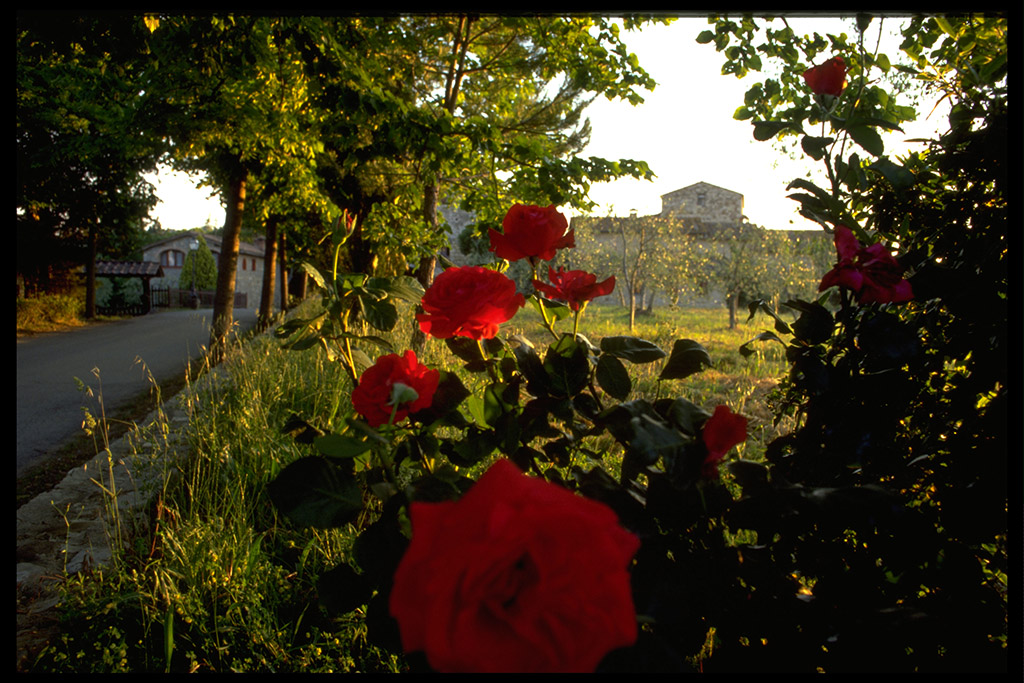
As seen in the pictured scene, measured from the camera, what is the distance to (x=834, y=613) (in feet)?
2.52

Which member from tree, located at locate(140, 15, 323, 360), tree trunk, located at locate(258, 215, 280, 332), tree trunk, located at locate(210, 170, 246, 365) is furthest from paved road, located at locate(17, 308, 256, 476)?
tree trunk, located at locate(258, 215, 280, 332)

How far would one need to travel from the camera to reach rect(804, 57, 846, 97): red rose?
964mm

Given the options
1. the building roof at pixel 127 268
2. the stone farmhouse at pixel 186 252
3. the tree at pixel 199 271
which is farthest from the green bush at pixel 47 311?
the stone farmhouse at pixel 186 252

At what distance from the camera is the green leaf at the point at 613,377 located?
966 millimetres

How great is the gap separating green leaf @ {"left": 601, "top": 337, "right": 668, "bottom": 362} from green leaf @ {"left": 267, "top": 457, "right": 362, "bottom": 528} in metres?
0.52

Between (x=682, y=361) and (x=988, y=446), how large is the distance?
578 mm

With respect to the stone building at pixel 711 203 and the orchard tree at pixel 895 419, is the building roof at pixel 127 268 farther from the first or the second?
the orchard tree at pixel 895 419

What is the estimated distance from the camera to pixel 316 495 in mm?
807

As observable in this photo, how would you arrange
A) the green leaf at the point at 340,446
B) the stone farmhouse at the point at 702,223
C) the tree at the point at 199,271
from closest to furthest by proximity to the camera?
the green leaf at the point at 340,446 < the stone farmhouse at the point at 702,223 < the tree at the point at 199,271

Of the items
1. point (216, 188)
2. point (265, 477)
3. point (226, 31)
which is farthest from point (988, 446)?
point (216, 188)

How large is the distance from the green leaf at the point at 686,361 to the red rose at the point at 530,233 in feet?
0.98

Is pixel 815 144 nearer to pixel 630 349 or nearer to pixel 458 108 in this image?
pixel 630 349

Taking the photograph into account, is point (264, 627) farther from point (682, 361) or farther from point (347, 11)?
point (347, 11)

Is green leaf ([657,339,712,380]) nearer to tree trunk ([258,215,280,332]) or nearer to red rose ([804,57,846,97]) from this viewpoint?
red rose ([804,57,846,97])
